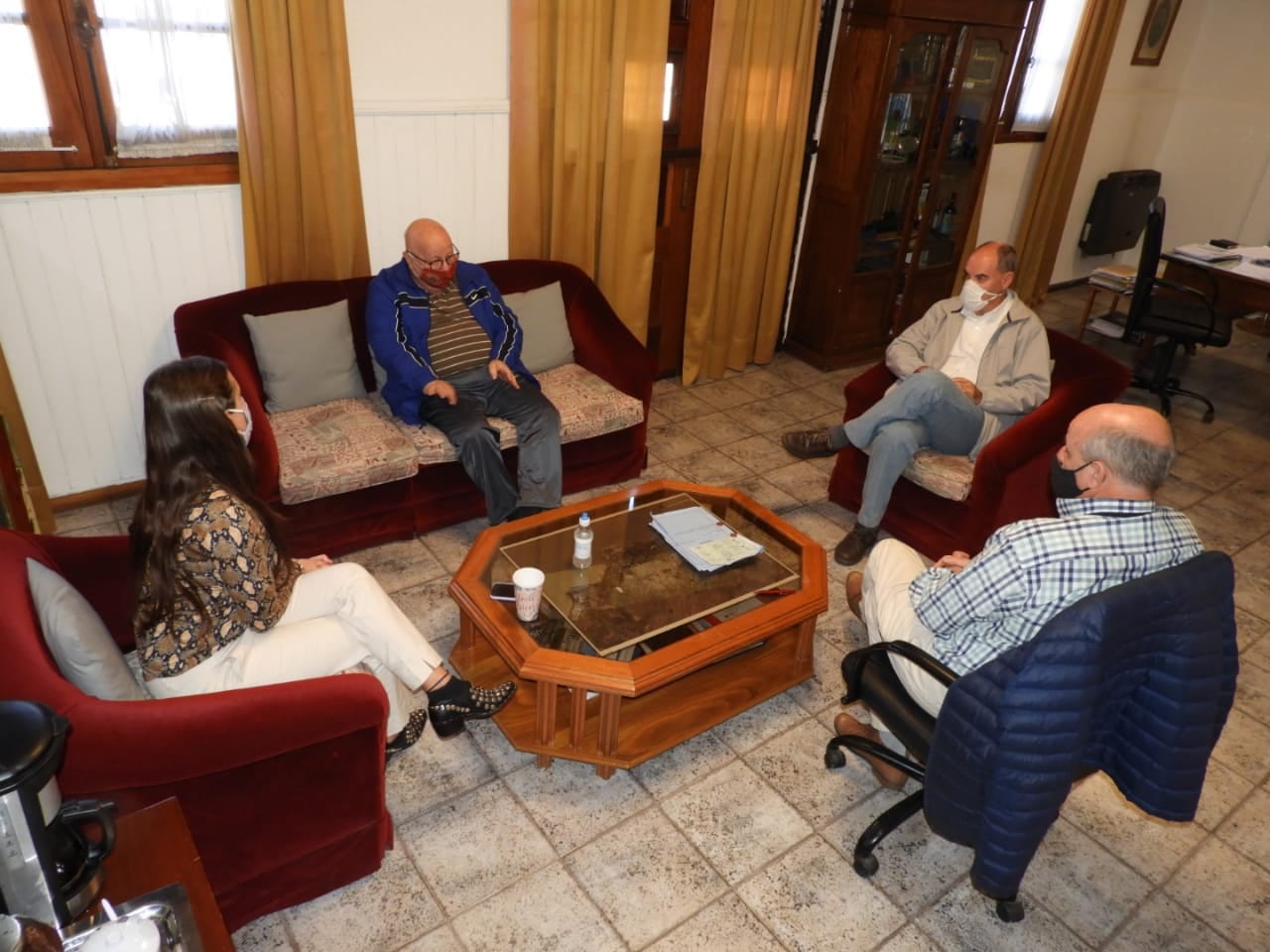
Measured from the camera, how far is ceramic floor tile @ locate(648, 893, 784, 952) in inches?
83.1

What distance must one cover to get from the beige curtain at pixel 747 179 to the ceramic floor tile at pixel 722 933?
11.5 ft

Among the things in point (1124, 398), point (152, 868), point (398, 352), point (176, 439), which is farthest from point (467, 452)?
point (1124, 398)

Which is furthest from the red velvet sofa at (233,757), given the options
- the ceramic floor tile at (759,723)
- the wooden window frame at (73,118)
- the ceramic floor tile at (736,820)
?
the wooden window frame at (73,118)

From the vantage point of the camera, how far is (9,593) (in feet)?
5.69

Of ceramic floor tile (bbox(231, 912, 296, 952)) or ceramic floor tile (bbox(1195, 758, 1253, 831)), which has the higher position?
ceramic floor tile (bbox(231, 912, 296, 952))

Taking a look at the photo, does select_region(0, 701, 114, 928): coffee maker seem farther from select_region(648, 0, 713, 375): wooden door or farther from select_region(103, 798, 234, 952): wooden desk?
select_region(648, 0, 713, 375): wooden door

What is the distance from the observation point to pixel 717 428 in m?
4.75

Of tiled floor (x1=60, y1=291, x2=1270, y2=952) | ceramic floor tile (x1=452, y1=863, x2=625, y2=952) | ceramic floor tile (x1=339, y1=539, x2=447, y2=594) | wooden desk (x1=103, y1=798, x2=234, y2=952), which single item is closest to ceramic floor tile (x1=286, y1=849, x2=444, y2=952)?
tiled floor (x1=60, y1=291, x2=1270, y2=952)

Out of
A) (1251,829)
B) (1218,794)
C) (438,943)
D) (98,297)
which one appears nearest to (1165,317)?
(1218,794)

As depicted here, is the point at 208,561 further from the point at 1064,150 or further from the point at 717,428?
the point at 1064,150

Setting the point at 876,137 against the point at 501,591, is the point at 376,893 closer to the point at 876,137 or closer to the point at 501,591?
the point at 501,591

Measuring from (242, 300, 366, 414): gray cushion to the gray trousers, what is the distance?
16.7 inches

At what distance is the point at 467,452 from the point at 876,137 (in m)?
3.14

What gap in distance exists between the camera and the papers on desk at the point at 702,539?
2854mm
